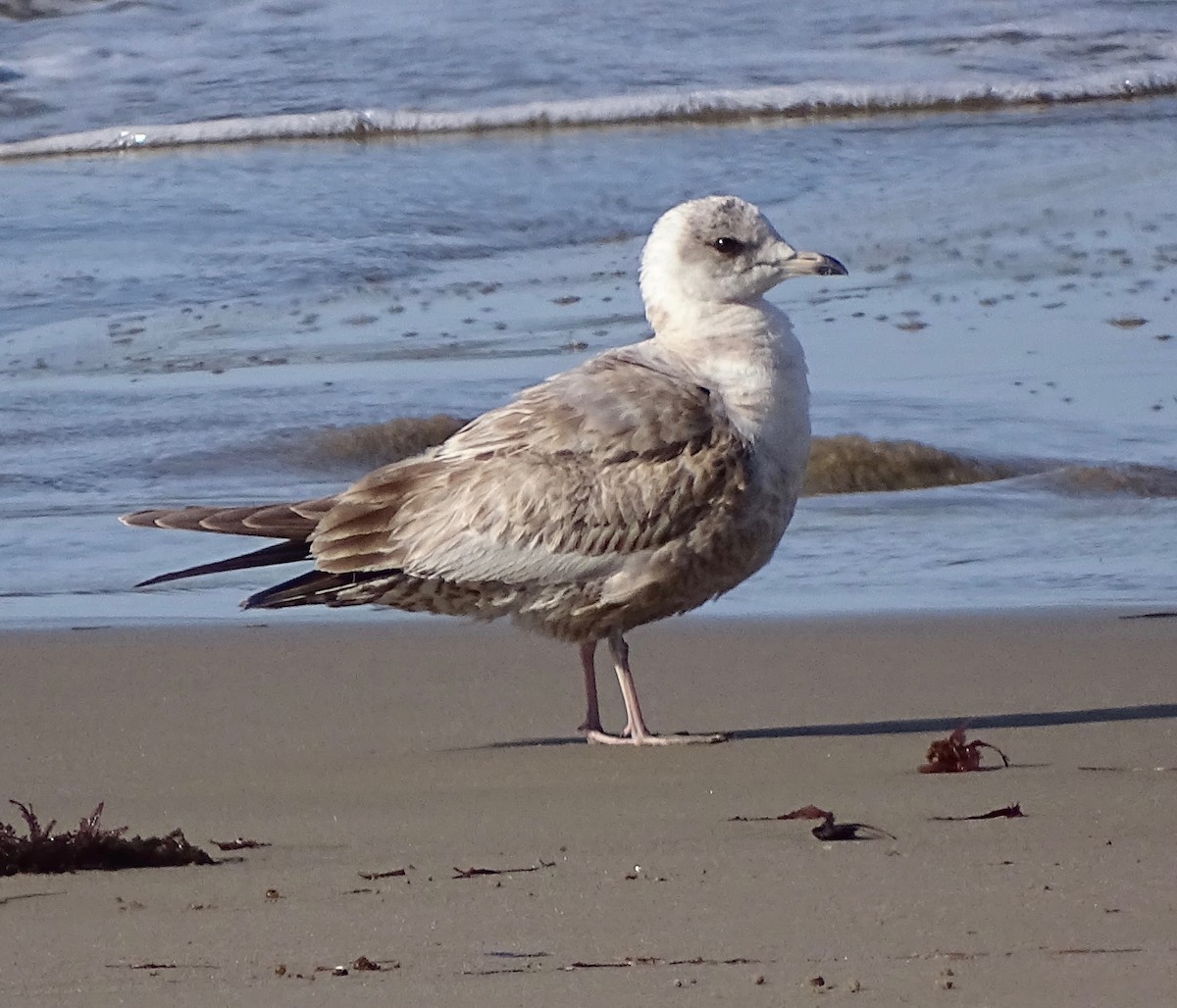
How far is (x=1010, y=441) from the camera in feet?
25.4

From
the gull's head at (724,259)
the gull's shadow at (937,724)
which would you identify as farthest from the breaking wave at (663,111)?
the gull's shadow at (937,724)

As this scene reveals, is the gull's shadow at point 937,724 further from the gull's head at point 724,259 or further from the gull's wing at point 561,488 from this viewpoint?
the gull's head at point 724,259

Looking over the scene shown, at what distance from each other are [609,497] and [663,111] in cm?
1008

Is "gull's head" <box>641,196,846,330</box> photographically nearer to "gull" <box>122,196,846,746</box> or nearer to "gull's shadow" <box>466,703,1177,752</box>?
"gull" <box>122,196,846,746</box>

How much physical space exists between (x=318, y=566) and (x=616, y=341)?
4024mm

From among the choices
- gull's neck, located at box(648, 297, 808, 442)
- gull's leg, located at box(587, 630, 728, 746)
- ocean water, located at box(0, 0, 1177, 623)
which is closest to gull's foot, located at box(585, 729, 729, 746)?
gull's leg, located at box(587, 630, 728, 746)

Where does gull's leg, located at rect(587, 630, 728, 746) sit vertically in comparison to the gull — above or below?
below

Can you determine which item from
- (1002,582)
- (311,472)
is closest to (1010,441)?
(1002,582)

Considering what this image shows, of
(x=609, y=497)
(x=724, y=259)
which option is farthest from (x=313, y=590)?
(x=724, y=259)

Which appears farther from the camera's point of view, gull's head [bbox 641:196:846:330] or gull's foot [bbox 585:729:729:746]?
gull's head [bbox 641:196:846:330]

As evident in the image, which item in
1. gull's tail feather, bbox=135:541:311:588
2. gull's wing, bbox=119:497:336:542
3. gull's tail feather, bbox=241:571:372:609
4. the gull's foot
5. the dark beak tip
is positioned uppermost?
the dark beak tip

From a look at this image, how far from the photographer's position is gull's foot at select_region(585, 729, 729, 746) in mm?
4738

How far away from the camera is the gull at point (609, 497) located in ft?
16.4

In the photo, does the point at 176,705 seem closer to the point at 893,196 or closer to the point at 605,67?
the point at 893,196
